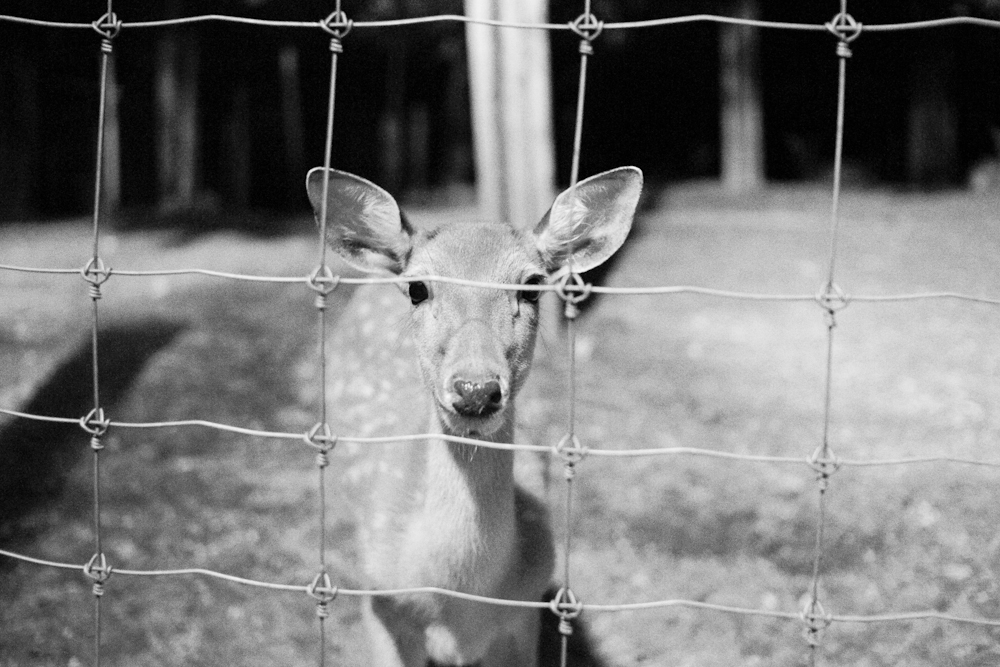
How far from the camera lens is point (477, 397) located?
90.4 inches

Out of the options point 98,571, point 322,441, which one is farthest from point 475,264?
point 98,571

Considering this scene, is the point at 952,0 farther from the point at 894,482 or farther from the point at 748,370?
the point at 894,482

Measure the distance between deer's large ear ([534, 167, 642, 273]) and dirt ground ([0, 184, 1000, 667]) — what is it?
2.94 ft

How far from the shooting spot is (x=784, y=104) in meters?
14.1

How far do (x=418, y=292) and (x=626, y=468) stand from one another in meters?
2.16

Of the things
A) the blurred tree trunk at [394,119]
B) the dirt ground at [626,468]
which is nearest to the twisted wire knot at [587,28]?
the dirt ground at [626,468]

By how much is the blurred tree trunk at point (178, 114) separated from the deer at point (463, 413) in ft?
30.7

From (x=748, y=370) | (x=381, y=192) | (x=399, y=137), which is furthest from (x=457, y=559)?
(x=399, y=137)

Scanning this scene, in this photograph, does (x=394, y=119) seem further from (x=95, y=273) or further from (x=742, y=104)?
(x=95, y=273)

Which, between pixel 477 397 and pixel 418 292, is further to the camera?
pixel 418 292

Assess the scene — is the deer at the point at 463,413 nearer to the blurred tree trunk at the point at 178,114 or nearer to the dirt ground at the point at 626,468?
the dirt ground at the point at 626,468

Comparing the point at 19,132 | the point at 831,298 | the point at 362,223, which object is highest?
the point at 19,132

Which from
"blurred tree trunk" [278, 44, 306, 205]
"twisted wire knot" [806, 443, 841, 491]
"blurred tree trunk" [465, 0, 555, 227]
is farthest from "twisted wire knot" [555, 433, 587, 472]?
"blurred tree trunk" [278, 44, 306, 205]

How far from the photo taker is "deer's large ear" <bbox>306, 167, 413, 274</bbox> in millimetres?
2438
